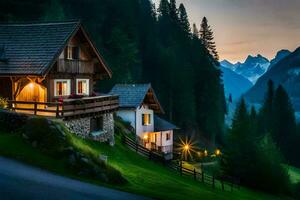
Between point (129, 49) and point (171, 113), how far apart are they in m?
17.8

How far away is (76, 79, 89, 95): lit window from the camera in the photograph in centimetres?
4484

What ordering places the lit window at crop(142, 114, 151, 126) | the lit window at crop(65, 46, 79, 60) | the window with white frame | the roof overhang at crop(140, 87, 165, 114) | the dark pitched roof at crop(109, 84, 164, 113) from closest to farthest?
the window with white frame → the lit window at crop(65, 46, 79, 60) → the dark pitched roof at crop(109, 84, 164, 113) → the roof overhang at crop(140, 87, 165, 114) → the lit window at crop(142, 114, 151, 126)

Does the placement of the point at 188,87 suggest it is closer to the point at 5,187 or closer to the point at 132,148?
the point at 132,148

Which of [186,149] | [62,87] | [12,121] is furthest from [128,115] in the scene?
[12,121]

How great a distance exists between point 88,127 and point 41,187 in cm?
1937

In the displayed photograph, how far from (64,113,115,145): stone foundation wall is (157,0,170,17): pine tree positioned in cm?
8487

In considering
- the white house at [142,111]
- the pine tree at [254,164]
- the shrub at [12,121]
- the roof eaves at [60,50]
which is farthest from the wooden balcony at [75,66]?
the pine tree at [254,164]

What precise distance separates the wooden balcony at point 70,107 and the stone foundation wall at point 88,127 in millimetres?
554

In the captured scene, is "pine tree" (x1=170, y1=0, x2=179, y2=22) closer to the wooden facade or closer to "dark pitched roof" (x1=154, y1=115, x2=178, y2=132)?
"dark pitched roof" (x1=154, y1=115, x2=178, y2=132)

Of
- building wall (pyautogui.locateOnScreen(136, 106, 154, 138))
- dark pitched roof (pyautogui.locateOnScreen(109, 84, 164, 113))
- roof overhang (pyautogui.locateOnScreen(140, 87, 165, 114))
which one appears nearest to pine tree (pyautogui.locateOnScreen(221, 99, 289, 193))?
roof overhang (pyautogui.locateOnScreen(140, 87, 165, 114))

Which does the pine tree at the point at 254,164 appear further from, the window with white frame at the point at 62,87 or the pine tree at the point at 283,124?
the pine tree at the point at 283,124

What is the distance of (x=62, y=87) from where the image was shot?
42.1 m

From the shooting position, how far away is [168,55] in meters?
101

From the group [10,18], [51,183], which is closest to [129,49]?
[10,18]
